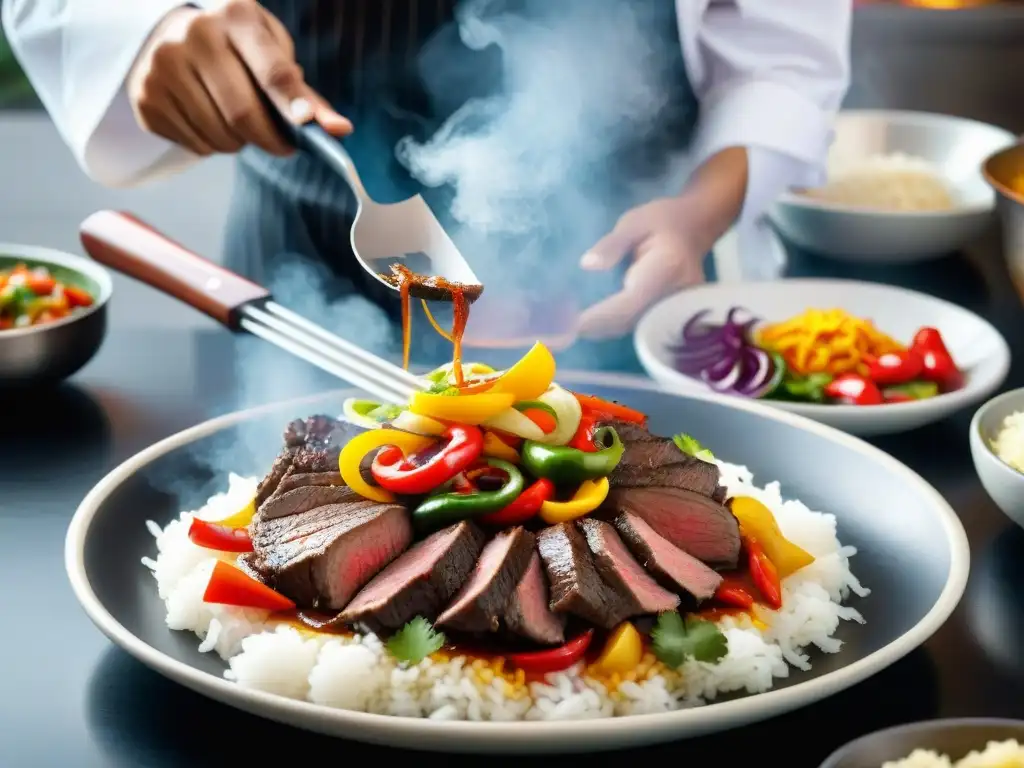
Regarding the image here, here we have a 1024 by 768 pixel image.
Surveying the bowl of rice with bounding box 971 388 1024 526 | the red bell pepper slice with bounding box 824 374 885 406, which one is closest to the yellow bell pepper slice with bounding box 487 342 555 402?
the bowl of rice with bounding box 971 388 1024 526

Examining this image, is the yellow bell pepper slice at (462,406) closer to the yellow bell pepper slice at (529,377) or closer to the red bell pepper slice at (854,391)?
the yellow bell pepper slice at (529,377)

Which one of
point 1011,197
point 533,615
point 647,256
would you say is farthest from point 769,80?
point 533,615

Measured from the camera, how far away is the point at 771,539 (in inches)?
75.9

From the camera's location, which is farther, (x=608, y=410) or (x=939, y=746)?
(x=608, y=410)

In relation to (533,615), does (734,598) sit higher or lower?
lower

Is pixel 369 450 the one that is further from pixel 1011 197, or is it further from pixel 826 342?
pixel 1011 197

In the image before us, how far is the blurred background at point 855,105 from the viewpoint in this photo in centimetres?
385

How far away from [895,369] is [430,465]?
1.37 metres

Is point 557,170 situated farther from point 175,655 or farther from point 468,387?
point 175,655

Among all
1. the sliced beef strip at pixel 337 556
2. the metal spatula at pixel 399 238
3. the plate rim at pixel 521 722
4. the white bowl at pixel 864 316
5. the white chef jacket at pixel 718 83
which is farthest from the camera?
the white chef jacket at pixel 718 83

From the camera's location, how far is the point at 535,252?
3.48m

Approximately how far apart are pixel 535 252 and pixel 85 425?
1.37m

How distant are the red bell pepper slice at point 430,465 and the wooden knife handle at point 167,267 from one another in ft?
1.97

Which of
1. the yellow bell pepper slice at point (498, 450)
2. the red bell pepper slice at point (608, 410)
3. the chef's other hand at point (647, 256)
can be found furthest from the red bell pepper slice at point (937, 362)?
the yellow bell pepper slice at point (498, 450)
